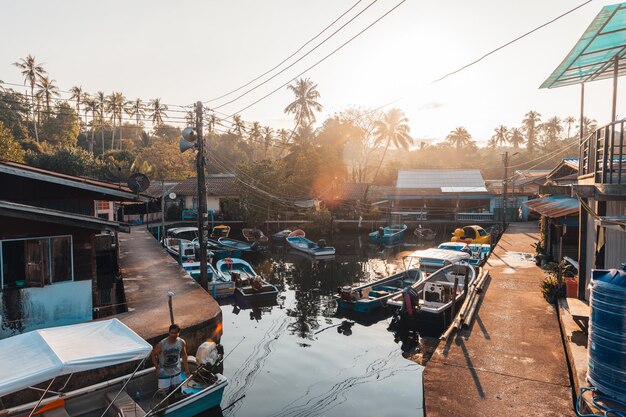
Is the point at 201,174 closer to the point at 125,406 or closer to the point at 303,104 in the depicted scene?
the point at 125,406

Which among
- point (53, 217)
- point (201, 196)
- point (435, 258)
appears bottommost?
point (435, 258)

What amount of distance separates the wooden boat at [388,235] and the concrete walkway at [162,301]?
22491 millimetres

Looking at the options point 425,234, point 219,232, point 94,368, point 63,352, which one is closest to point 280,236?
point 219,232

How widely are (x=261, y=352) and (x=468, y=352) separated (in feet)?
25.7

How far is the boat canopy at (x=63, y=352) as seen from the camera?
7.16 m

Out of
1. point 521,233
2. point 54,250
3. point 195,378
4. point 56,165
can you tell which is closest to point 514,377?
point 195,378

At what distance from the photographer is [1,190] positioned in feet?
52.2

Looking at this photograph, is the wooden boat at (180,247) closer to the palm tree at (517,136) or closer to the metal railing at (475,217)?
the metal railing at (475,217)

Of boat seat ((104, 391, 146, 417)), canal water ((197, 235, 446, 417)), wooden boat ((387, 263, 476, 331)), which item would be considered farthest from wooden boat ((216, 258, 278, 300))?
boat seat ((104, 391, 146, 417))

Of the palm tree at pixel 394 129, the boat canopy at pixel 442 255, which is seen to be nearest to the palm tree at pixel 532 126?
the palm tree at pixel 394 129

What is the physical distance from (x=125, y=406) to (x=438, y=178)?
50.7m

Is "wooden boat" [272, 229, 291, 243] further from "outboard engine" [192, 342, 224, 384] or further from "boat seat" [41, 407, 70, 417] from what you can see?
"boat seat" [41, 407, 70, 417]

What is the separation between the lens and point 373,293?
21.2 m

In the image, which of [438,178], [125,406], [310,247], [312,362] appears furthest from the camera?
[438,178]
